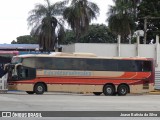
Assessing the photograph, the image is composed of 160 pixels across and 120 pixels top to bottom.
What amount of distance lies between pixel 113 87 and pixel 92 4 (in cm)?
2419

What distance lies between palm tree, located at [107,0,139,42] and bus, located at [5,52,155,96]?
23.8 metres

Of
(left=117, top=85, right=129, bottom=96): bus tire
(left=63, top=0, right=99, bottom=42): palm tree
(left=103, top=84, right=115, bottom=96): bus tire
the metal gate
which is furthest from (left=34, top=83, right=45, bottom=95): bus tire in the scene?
(left=63, top=0, right=99, bottom=42): palm tree

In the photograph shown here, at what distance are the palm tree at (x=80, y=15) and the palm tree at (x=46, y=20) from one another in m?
1.41

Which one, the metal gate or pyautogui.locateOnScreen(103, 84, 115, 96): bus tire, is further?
the metal gate

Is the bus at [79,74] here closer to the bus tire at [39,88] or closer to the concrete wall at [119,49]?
the bus tire at [39,88]

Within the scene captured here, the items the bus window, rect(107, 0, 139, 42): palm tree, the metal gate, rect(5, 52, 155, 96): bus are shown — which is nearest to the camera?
rect(5, 52, 155, 96): bus

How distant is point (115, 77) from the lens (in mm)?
34031

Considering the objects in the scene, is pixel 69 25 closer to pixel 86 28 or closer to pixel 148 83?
pixel 86 28

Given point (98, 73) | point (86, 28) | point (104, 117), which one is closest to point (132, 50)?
point (86, 28)

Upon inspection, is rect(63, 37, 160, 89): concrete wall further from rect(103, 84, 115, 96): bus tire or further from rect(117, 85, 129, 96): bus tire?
rect(103, 84, 115, 96): bus tire

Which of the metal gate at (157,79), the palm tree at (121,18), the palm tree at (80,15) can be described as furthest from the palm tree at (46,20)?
the metal gate at (157,79)

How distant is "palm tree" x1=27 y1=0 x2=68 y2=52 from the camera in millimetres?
56500

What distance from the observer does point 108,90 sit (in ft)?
111

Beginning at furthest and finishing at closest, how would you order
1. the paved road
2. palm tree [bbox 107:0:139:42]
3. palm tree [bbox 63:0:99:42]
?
palm tree [bbox 107:0:139:42]
palm tree [bbox 63:0:99:42]
the paved road
